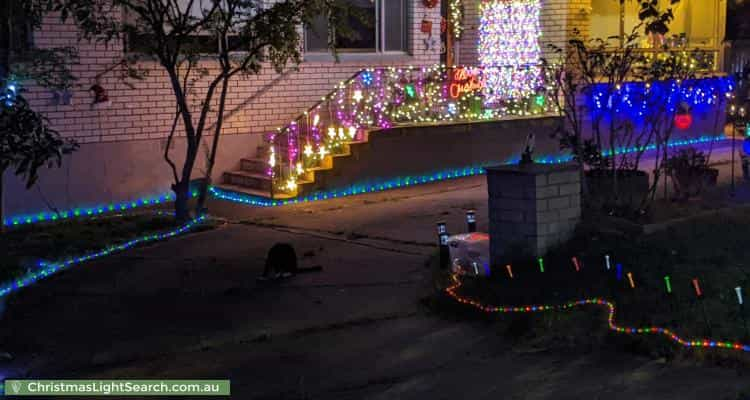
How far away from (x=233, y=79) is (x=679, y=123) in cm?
920

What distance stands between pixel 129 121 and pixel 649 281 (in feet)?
28.1

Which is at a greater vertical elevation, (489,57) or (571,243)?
(489,57)

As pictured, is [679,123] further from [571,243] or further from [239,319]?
[239,319]

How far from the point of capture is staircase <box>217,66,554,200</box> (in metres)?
13.9

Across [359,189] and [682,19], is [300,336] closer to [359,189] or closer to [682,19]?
[359,189]

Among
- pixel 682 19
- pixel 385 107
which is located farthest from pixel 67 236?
pixel 682 19

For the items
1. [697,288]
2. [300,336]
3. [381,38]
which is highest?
[381,38]

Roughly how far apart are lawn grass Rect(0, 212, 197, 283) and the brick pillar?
4779 millimetres

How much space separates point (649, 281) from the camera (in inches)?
297

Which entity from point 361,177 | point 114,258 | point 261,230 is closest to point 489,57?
point 361,177

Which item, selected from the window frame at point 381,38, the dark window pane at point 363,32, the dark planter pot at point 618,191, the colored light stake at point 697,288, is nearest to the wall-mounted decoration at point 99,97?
the window frame at point 381,38

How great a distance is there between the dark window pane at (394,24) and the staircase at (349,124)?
1909 millimetres

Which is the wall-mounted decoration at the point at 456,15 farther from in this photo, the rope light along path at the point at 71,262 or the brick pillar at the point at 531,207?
the brick pillar at the point at 531,207

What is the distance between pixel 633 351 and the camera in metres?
6.56
